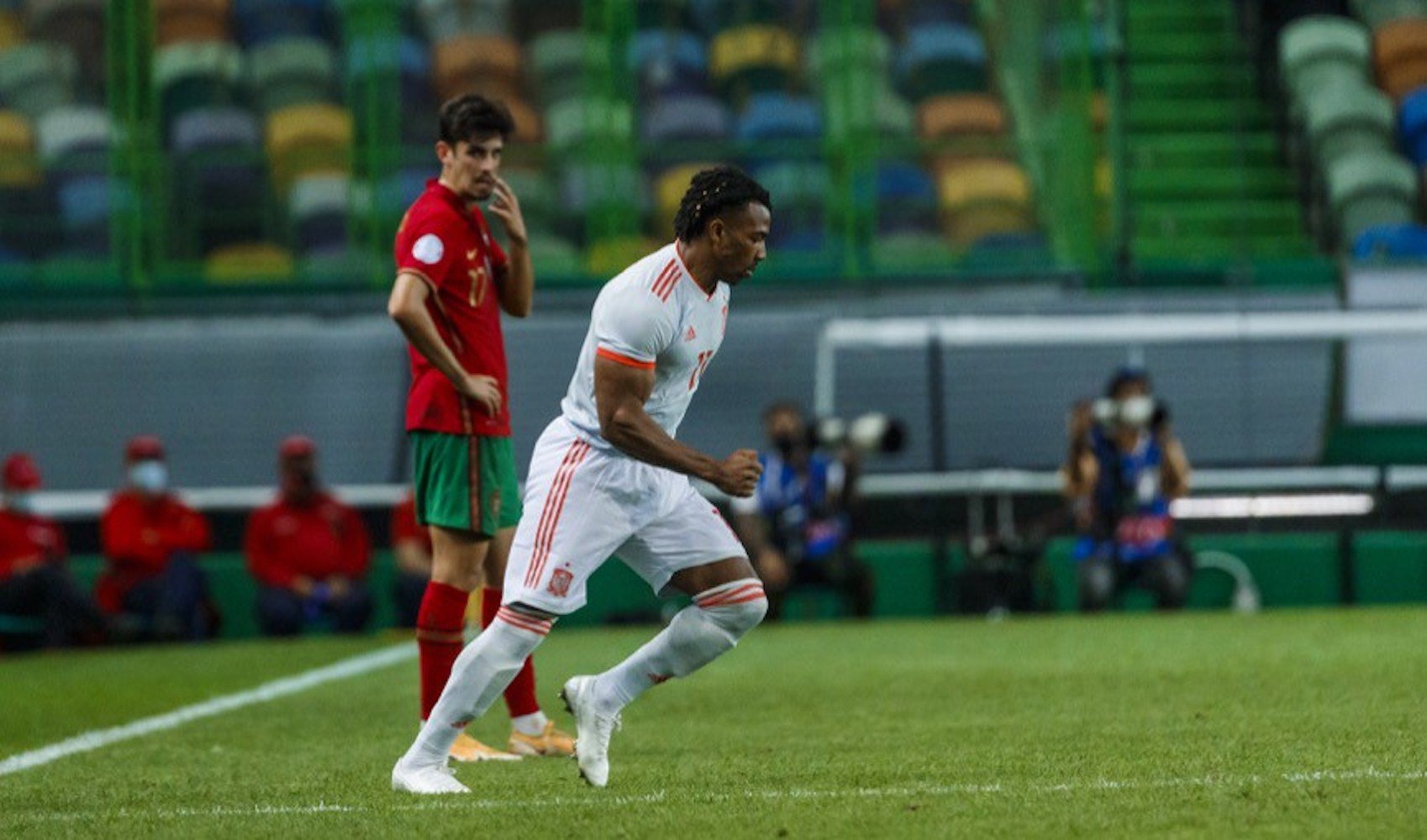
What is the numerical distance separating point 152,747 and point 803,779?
2.71 metres

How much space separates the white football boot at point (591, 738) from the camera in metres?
6.75

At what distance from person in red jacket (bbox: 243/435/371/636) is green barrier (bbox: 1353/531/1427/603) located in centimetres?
614

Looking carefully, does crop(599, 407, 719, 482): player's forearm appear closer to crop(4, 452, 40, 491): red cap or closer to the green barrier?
crop(4, 452, 40, 491): red cap

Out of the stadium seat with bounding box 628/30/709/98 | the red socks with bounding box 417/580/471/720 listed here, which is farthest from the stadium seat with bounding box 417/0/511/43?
the red socks with bounding box 417/580/471/720

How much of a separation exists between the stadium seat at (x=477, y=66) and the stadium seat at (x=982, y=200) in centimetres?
320

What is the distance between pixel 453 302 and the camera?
798 centimetres

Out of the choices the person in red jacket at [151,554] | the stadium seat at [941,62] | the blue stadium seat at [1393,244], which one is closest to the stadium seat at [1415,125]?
the blue stadium seat at [1393,244]

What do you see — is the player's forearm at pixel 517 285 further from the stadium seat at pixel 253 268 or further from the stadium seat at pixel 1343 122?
the stadium seat at pixel 1343 122

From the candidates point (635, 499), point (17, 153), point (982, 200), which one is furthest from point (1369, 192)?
point (635, 499)

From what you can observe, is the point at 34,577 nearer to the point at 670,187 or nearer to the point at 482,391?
the point at 670,187

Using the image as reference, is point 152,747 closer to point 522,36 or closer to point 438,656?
point 438,656

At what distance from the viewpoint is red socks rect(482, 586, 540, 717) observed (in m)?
8.05

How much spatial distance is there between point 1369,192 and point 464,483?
44.9 feet

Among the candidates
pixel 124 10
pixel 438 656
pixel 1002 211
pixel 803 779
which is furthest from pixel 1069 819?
pixel 124 10
